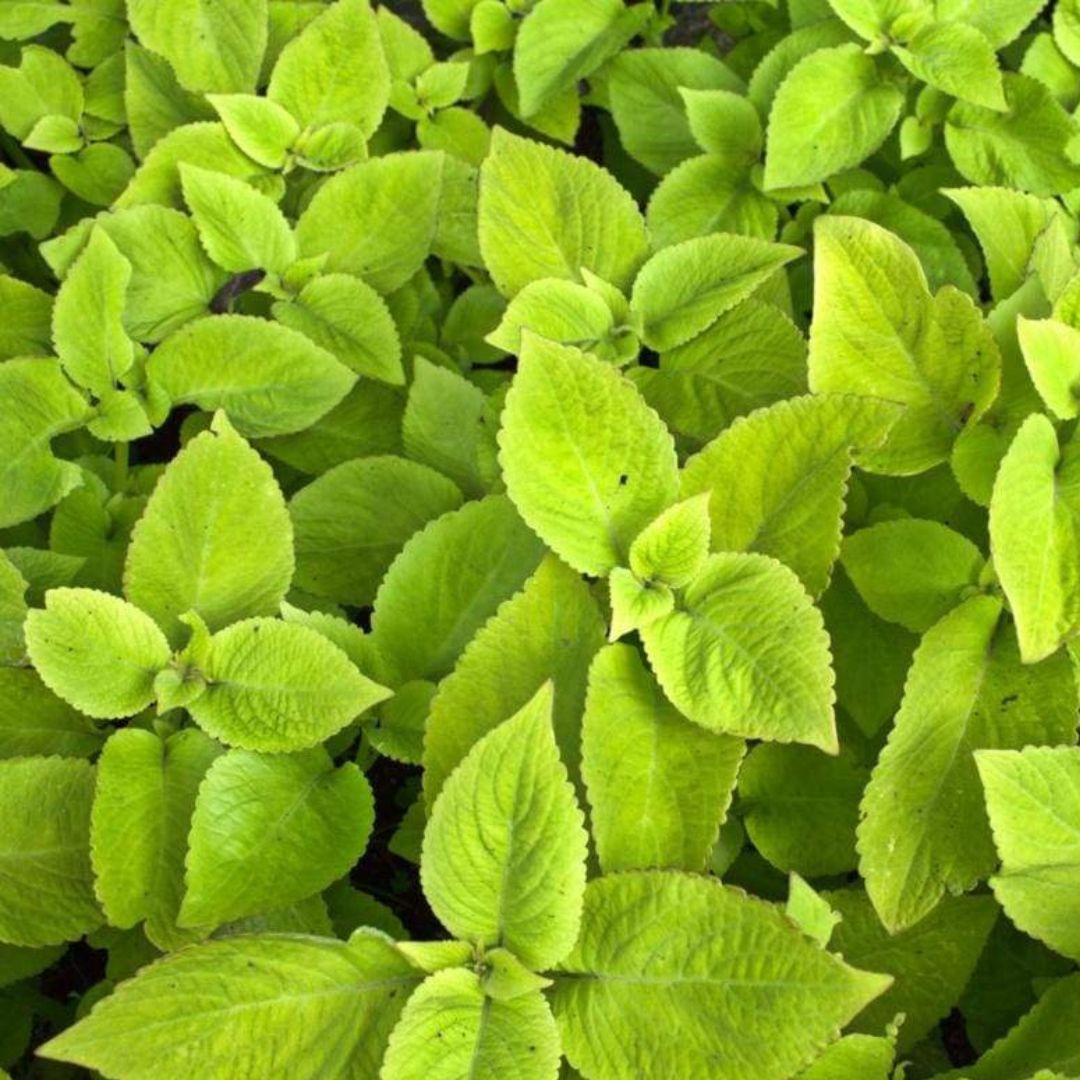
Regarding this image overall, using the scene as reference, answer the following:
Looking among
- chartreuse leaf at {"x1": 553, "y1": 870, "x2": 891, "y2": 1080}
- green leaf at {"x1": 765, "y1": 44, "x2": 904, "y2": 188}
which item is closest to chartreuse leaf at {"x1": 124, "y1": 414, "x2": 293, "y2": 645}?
chartreuse leaf at {"x1": 553, "y1": 870, "x2": 891, "y2": 1080}

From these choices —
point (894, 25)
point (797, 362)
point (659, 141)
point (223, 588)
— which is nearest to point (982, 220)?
point (797, 362)

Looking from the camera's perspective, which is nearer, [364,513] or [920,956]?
[920,956]

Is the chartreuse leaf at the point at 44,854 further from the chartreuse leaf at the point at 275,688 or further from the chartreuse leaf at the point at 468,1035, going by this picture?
the chartreuse leaf at the point at 468,1035

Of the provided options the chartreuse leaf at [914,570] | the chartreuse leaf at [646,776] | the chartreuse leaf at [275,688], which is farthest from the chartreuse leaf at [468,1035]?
the chartreuse leaf at [914,570]

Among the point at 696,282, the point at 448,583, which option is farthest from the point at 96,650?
the point at 696,282

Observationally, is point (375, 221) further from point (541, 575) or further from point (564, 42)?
point (541, 575)
